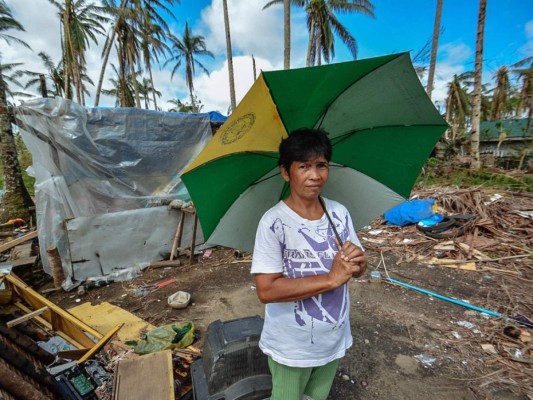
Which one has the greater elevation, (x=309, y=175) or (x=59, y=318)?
(x=309, y=175)

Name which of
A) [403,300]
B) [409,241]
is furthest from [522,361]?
[409,241]

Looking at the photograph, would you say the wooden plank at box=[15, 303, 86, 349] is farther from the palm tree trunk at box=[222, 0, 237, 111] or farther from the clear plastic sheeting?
the palm tree trunk at box=[222, 0, 237, 111]

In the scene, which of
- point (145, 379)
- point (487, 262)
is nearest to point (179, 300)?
point (145, 379)

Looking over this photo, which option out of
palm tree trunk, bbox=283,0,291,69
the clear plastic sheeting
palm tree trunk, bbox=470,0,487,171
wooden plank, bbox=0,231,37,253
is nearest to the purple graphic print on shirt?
the clear plastic sheeting

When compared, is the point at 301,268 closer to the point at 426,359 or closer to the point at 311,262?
the point at 311,262

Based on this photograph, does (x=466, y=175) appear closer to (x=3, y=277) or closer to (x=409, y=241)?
(x=409, y=241)

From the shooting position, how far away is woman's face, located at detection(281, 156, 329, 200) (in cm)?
113

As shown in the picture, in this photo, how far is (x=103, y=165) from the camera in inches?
196

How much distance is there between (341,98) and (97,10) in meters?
22.4

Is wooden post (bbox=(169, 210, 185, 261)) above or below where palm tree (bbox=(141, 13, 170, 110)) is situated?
below

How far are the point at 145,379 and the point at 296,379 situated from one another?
143 centimetres

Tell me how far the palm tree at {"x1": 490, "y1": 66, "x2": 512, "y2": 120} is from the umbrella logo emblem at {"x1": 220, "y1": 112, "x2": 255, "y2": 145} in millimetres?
29708

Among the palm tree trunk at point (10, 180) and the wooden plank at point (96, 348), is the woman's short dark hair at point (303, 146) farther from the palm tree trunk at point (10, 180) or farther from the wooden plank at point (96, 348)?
the palm tree trunk at point (10, 180)

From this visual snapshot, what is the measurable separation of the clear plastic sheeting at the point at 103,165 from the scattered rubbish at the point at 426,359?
466 cm
